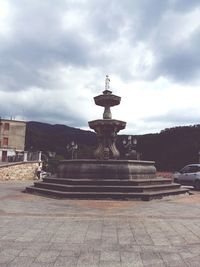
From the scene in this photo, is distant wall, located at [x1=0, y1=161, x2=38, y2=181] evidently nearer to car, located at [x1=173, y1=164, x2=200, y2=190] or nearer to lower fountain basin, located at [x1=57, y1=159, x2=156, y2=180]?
car, located at [x1=173, y1=164, x2=200, y2=190]

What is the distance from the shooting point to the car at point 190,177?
77.9ft

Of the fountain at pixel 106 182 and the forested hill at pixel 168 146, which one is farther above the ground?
the forested hill at pixel 168 146

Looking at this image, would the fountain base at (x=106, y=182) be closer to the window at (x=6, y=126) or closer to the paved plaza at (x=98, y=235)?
the paved plaza at (x=98, y=235)

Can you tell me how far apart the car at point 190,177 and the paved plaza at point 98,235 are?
10.6 meters

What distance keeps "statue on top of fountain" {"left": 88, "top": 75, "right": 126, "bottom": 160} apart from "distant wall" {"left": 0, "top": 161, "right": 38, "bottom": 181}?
54.7 feet

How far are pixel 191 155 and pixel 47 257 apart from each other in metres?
61.3

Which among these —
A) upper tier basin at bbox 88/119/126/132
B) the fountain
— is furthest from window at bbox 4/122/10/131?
the fountain

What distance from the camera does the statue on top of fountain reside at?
835 inches

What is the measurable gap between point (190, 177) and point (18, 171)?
65.4 ft

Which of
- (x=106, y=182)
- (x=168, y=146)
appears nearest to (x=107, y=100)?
(x=106, y=182)

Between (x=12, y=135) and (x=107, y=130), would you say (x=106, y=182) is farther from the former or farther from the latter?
(x=12, y=135)

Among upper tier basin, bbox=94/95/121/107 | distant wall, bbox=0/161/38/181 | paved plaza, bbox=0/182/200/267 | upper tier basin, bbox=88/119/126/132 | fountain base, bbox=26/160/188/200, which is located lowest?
paved plaza, bbox=0/182/200/267

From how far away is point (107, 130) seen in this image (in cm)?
A: 2138

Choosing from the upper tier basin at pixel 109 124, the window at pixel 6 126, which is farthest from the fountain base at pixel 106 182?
the window at pixel 6 126
